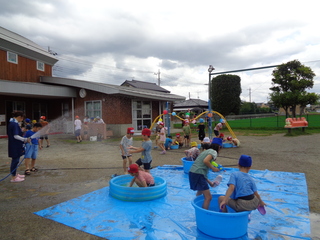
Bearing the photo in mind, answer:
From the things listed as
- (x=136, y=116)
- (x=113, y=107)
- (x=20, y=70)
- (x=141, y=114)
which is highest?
(x=20, y=70)

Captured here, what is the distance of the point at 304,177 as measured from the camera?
6672 millimetres

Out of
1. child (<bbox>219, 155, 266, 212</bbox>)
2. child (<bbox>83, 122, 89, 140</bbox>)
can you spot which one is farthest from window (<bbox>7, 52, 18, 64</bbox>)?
child (<bbox>219, 155, 266, 212</bbox>)

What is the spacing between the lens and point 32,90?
15.9 m

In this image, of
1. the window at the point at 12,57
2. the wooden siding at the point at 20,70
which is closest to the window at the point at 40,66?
the wooden siding at the point at 20,70

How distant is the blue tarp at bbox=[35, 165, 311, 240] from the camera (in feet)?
12.0

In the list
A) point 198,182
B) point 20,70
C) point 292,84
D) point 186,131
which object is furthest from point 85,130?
point 292,84

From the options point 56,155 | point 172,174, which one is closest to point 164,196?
point 172,174

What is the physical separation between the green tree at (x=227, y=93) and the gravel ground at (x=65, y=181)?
18805mm

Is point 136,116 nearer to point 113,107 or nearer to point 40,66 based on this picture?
point 113,107

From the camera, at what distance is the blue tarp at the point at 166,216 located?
366 centimetres

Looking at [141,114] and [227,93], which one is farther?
[227,93]

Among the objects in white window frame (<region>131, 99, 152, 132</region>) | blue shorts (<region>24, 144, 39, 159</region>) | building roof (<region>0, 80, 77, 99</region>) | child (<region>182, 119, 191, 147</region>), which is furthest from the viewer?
white window frame (<region>131, 99, 152, 132</region>)

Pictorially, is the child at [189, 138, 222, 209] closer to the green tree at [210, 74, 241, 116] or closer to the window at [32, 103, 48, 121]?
the window at [32, 103, 48, 121]

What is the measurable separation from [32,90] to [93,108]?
14.3ft
